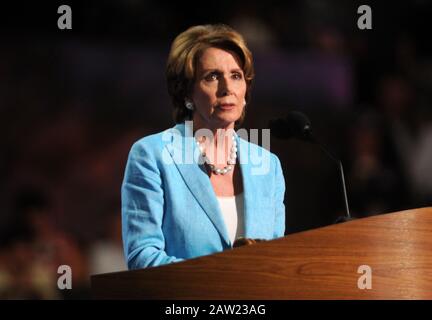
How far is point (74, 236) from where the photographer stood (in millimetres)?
3320

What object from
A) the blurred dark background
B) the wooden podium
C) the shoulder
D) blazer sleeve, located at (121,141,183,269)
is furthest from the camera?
the blurred dark background

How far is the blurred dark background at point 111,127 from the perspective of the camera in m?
3.23

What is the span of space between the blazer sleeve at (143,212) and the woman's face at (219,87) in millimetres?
156

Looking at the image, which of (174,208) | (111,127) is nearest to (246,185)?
(174,208)

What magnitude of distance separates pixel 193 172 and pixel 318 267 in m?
0.41

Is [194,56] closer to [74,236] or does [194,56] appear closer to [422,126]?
[74,236]

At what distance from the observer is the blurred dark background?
3230 mm

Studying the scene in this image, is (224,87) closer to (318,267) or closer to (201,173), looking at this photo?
(201,173)

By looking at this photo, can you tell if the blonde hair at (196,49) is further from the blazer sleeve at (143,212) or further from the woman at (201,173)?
the blazer sleeve at (143,212)

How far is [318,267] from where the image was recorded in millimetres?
1674

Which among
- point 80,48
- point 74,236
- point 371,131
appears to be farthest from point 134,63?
point 371,131

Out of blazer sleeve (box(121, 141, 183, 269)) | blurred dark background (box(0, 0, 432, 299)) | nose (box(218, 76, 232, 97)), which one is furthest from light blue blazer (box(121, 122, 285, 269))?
blurred dark background (box(0, 0, 432, 299))

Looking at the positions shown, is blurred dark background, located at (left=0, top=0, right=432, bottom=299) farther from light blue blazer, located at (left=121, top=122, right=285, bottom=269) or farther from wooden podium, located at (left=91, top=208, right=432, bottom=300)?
wooden podium, located at (left=91, top=208, right=432, bottom=300)

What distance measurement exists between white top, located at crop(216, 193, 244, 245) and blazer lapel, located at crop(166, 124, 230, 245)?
25 millimetres
